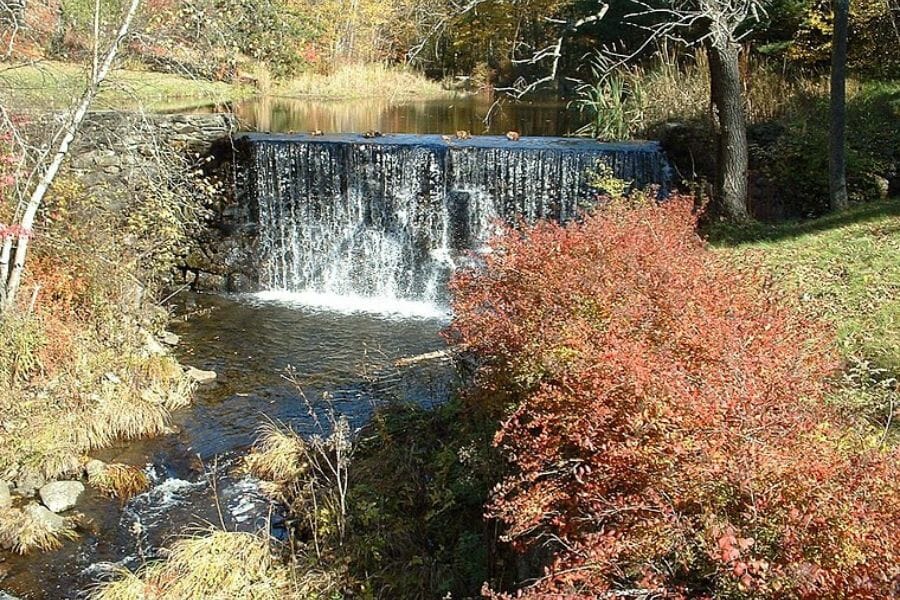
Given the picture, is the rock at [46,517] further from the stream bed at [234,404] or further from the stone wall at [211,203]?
the stone wall at [211,203]

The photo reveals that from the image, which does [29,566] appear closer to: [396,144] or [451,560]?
[451,560]

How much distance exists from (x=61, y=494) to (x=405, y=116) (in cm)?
1519

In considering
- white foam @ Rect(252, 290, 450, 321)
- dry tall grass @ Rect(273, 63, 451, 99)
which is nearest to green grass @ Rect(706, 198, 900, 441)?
white foam @ Rect(252, 290, 450, 321)

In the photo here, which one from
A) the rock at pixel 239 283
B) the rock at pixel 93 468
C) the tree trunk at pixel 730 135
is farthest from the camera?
the rock at pixel 239 283

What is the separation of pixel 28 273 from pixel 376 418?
3.77 metres

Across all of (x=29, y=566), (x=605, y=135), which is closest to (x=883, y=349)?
(x=29, y=566)

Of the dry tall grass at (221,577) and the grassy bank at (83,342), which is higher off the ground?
the grassy bank at (83,342)

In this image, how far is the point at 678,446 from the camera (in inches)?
108

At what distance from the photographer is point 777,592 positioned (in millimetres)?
2369

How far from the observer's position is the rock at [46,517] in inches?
216

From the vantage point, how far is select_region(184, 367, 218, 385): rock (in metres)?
7.96

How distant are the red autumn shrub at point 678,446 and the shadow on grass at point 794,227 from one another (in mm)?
4111

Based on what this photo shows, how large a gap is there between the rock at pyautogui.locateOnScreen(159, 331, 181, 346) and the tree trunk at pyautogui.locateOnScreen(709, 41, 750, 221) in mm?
6408

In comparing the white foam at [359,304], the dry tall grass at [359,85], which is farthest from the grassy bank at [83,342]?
the dry tall grass at [359,85]
